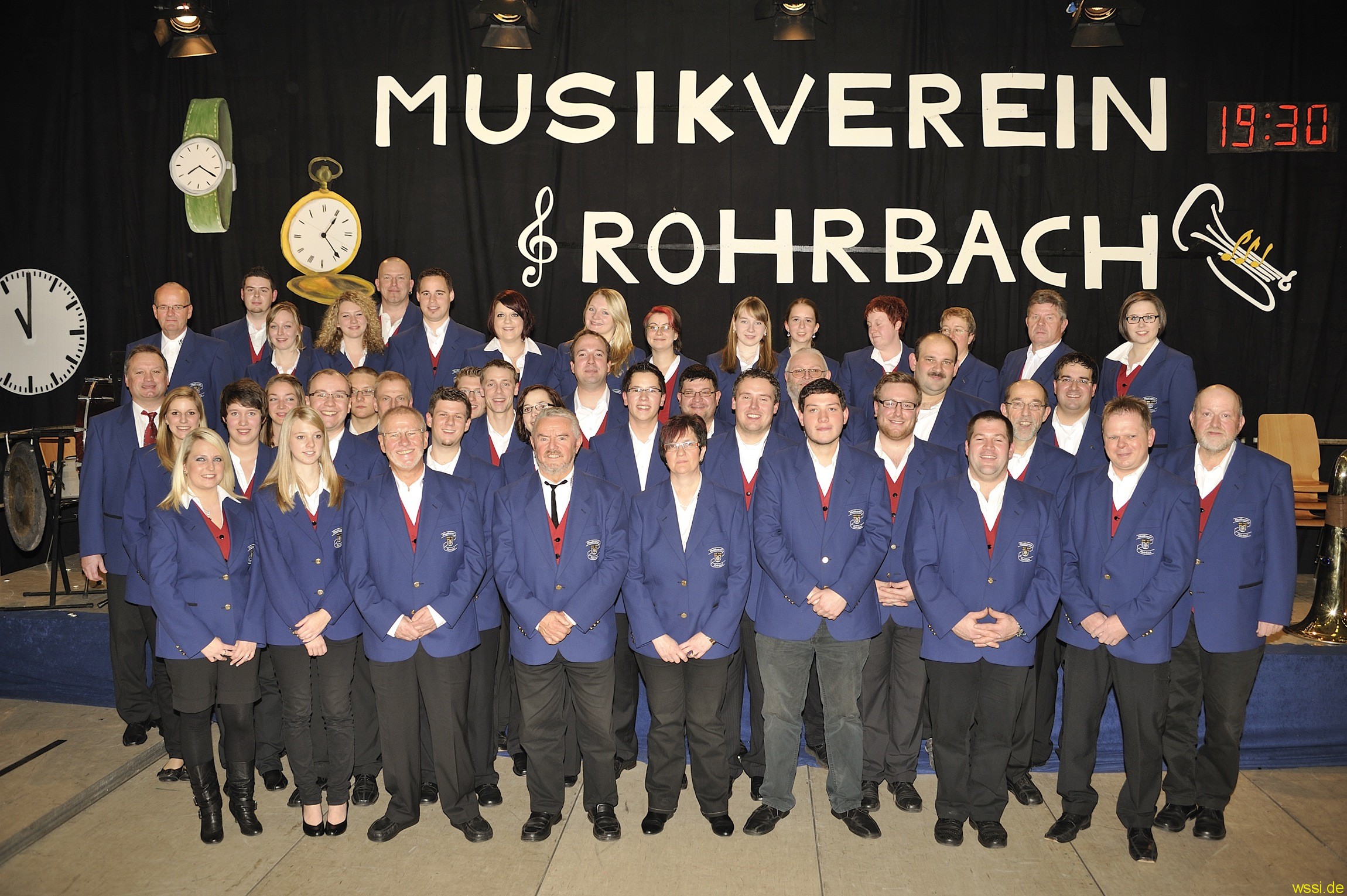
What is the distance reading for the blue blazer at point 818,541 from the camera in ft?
12.2

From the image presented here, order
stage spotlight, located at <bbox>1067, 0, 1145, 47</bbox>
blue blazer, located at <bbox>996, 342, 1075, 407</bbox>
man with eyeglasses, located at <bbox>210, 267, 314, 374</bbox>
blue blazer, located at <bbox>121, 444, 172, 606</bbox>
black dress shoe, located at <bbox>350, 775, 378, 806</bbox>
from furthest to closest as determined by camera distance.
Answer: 1. stage spotlight, located at <bbox>1067, 0, 1145, 47</bbox>
2. man with eyeglasses, located at <bbox>210, 267, 314, 374</bbox>
3. blue blazer, located at <bbox>996, 342, 1075, 407</bbox>
4. blue blazer, located at <bbox>121, 444, 172, 606</bbox>
5. black dress shoe, located at <bbox>350, 775, 378, 806</bbox>

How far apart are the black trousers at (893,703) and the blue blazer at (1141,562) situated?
2.09 ft

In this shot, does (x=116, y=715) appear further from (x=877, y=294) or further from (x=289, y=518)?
(x=877, y=294)

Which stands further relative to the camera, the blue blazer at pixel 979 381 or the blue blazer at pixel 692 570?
the blue blazer at pixel 979 381

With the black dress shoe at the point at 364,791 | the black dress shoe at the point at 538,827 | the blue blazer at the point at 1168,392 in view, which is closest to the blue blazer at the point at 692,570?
the black dress shoe at the point at 538,827

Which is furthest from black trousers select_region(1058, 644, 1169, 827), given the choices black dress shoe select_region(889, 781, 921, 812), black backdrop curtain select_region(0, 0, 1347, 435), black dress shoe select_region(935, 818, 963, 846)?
black backdrop curtain select_region(0, 0, 1347, 435)

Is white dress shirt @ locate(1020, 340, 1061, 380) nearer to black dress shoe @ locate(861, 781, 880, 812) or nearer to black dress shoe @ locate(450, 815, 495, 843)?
black dress shoe @ locate(861, 781, 880, 812)

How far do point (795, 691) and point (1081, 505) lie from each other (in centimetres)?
129

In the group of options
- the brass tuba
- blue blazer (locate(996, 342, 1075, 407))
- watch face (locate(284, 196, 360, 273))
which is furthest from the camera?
watch face (locate(284, 196, 360, 273))

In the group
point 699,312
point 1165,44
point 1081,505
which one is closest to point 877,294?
point 699,312

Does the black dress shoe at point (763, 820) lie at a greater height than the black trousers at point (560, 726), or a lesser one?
lesser

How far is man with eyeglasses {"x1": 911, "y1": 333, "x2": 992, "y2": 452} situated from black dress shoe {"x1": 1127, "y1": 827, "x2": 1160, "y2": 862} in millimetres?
1645

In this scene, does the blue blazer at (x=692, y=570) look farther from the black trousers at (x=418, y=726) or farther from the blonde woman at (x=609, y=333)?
the blonde woman at (x=609, y=333)

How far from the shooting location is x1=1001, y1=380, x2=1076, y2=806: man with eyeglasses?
13.3 feet
